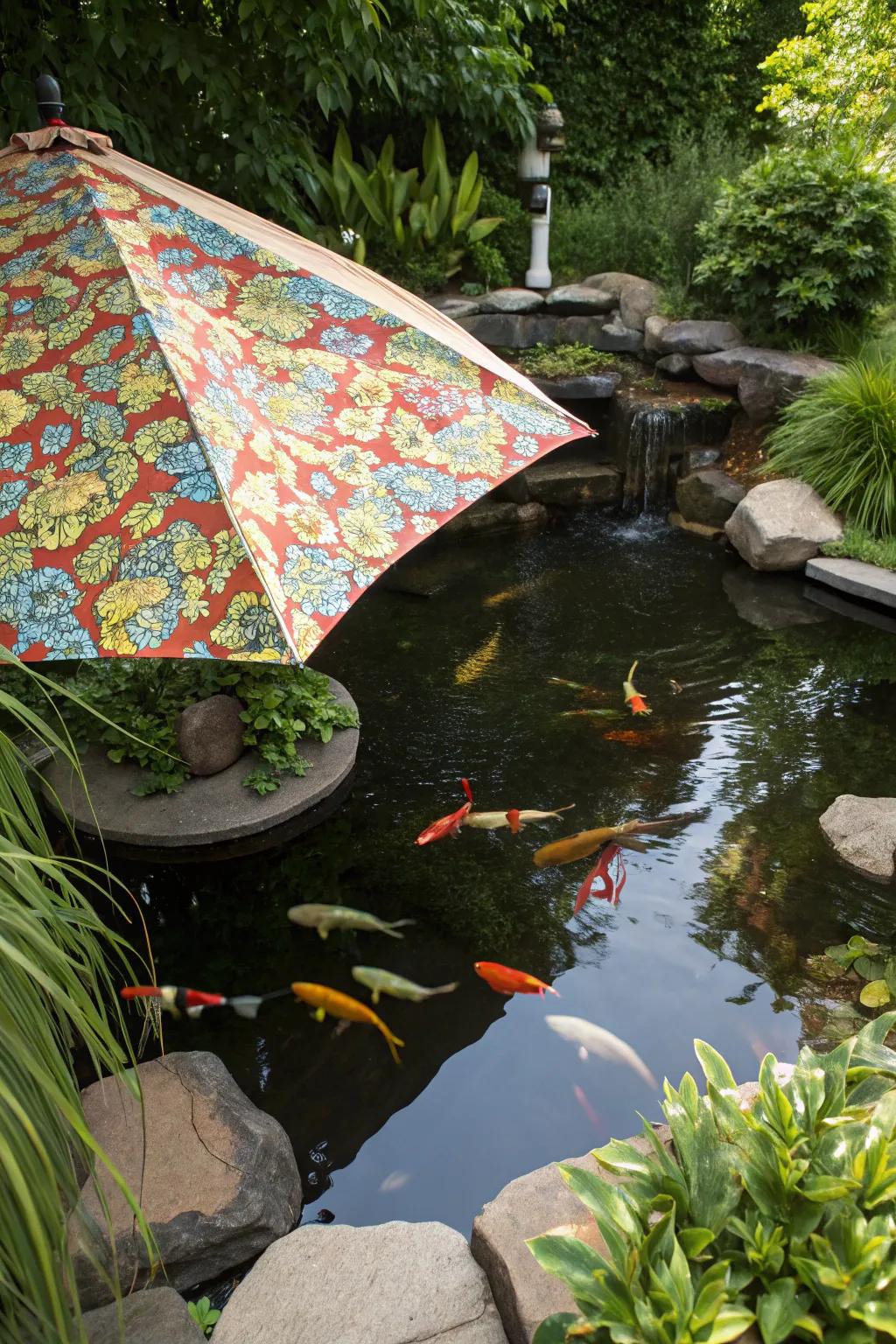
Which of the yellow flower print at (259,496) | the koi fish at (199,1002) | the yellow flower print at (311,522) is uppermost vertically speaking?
the yellow flower print at (259,496)

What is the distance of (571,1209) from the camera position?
2162 millimetres

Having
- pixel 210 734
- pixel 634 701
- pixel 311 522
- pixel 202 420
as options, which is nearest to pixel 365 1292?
pixel 311 522

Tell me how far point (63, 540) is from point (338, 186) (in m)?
7.22

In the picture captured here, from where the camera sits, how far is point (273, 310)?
2.83 metres

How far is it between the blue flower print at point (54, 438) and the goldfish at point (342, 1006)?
1.71 meters

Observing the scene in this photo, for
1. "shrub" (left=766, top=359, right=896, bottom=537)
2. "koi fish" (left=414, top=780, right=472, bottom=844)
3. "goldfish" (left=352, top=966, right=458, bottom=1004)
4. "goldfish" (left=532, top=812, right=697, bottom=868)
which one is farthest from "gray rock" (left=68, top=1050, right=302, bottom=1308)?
"shrub" (left=766, top=359, right=896, bottom=537)

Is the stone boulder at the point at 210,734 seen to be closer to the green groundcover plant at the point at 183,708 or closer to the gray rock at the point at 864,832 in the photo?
the green groundcover plant at the point at 183,708

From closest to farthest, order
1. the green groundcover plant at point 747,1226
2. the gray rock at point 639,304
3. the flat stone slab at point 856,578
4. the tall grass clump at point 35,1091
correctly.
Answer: the tall grass clump at point 35,1091 < the green groundcover plant at point 747,1226 < the flat stone slab at point 856,578 < the gray rock at point 639,304

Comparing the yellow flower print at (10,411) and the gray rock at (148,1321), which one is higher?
the yellow flower print at (10,411)

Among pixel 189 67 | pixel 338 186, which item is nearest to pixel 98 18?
pixel 189 67

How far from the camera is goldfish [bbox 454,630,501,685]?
522 centimetres

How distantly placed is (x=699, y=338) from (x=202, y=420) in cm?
698

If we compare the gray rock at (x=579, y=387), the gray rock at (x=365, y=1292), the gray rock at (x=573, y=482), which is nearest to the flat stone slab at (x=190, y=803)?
the gray rock at (x=365, y=1292)

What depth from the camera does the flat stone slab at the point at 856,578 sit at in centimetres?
593
